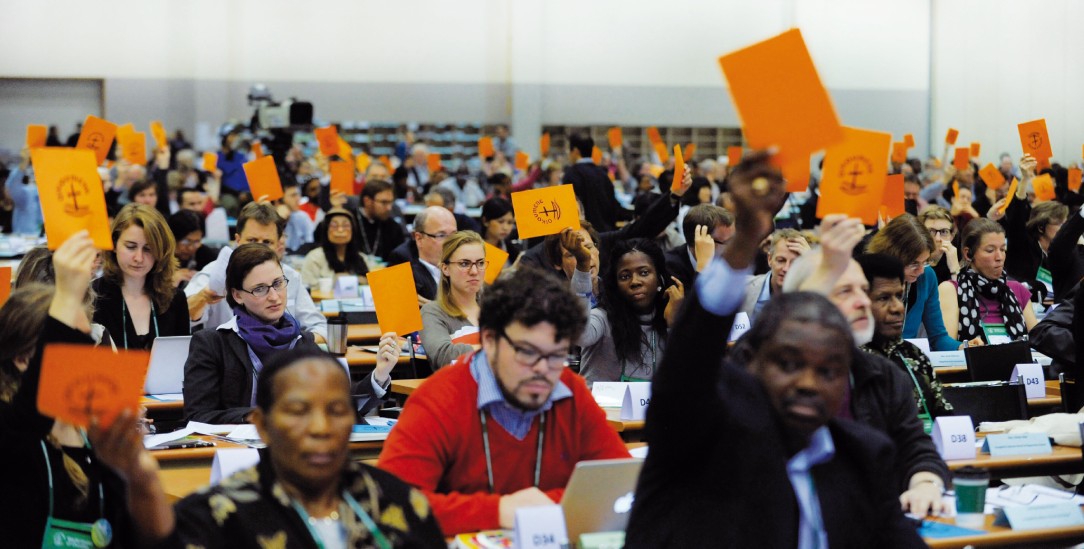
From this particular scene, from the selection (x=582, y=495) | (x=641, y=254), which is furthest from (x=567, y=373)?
(x=641, y=254)

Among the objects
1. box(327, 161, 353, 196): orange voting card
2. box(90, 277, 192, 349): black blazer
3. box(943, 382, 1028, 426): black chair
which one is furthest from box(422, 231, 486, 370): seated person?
box(327, 161, 353, 196): orange voting card

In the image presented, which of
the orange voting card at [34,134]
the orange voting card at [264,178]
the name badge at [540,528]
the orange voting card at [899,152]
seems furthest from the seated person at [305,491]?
the orange voting card at [899,152]

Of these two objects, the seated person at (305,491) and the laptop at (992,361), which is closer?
the seated person at (305,491)

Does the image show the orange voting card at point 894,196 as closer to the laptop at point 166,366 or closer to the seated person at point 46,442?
the laptop at point 166,366

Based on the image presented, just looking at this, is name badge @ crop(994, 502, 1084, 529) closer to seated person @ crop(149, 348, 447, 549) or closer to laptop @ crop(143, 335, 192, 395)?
seated person @ crop(149, 348, 447, 549)

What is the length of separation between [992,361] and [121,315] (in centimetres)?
326

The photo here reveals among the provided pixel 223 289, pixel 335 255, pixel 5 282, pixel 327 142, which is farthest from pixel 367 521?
pixel 327 142

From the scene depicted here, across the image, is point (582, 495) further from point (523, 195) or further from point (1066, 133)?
point (1066, 133)

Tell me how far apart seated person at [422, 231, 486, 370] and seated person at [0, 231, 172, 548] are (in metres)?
2.04

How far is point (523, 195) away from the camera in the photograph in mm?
5328

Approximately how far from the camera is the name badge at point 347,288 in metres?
7.03

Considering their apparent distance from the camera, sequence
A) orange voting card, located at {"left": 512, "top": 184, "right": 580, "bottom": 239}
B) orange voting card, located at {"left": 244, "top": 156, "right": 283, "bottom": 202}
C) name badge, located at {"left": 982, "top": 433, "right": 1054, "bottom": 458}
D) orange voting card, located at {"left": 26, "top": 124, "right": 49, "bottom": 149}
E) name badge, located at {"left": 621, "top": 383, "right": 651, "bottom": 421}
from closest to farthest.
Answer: name badge, located at {"left": 982, "top": 433, "right": 1054, "bottom": 458}
name badge, located at {"left": 621, "top": 383, "right": 651, "bottom": 421}
orange voting card, located at {"left": 512, "top": 184, "right": 580, "bottom": 239}
orange voting card, located at {"left": 244, "top": 156, "right": 283, "bottom": 202}
orange voting card, located at {"left": 26, "top": 124, "right": 49, "bottom": 149}

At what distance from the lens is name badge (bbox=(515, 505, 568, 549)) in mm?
2365

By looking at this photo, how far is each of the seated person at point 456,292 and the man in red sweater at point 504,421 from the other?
194 centimetres
